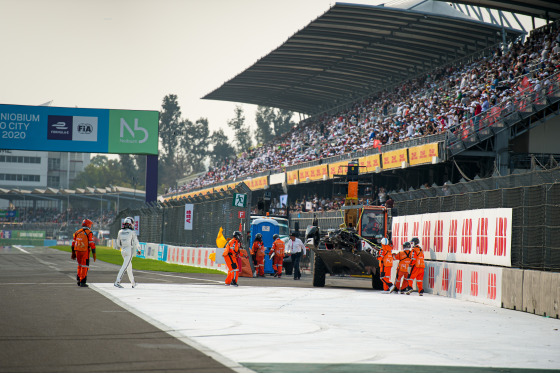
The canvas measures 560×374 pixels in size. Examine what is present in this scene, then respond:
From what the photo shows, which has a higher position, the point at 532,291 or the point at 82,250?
the point at 82,250

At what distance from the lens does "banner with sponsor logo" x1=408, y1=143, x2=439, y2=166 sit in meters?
31.0

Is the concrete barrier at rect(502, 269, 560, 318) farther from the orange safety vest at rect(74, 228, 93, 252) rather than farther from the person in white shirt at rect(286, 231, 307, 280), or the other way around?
the person in white shirt at rect(286, 231, 307, 280)

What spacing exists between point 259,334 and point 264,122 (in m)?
133

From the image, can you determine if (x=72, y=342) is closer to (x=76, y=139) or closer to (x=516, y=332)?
(x=516, y=332)

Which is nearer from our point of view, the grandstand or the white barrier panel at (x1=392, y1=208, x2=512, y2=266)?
the white barrier panel at (x1=392, y1=208, x2=512, y2=266)

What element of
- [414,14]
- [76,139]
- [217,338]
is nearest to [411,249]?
[217,338]

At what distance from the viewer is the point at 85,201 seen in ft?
362

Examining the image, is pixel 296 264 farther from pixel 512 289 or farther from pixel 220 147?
pixel 220 147

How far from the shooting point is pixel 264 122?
142 m

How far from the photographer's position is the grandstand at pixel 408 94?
3005 cm

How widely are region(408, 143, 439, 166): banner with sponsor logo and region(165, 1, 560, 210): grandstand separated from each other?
1.7 inches

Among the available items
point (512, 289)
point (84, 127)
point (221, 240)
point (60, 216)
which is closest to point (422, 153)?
point (221, 240)

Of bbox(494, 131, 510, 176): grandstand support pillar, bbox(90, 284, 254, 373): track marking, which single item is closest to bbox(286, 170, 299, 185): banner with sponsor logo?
bbox(494, 131, 510, 176): grandstand support pillar

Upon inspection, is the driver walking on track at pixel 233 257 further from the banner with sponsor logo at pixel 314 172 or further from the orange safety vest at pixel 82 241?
the banner with sponsor logo at pixel 314 172
